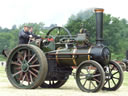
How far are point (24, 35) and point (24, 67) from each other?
1.15 m

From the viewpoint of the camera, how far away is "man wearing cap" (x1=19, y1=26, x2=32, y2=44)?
43.4ft

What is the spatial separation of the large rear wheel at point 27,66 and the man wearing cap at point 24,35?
1.47 ft

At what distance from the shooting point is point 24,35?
1320cm

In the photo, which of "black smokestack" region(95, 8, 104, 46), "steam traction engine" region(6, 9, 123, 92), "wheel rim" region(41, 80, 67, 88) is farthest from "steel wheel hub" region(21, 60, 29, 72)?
"black smokestack" region(95, 8, 104, 46)

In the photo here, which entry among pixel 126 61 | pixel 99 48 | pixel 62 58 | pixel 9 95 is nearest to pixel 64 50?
pixel 62 58

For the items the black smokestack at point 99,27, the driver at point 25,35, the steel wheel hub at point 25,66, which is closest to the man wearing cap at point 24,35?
the driver at point 25,35

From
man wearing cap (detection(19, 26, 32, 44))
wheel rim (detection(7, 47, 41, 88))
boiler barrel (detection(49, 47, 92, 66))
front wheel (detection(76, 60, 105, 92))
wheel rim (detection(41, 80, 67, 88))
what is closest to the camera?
front wheel (detection(76, 60, 105, 92))

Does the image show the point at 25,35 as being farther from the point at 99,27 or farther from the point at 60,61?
the point at 99,27

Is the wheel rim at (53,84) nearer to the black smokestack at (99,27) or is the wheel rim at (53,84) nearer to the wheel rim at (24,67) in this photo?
the wheel rim at (24,67)

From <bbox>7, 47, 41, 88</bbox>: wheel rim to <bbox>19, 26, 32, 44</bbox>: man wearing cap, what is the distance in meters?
0.45

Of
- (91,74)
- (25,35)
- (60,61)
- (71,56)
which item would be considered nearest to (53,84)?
(60,61)

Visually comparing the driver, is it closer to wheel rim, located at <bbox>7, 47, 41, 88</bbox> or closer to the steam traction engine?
the steam traction engine

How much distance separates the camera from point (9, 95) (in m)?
10.2

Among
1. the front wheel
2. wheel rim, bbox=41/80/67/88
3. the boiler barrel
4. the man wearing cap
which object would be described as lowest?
wheel rim, bbox=41/80/67/88
